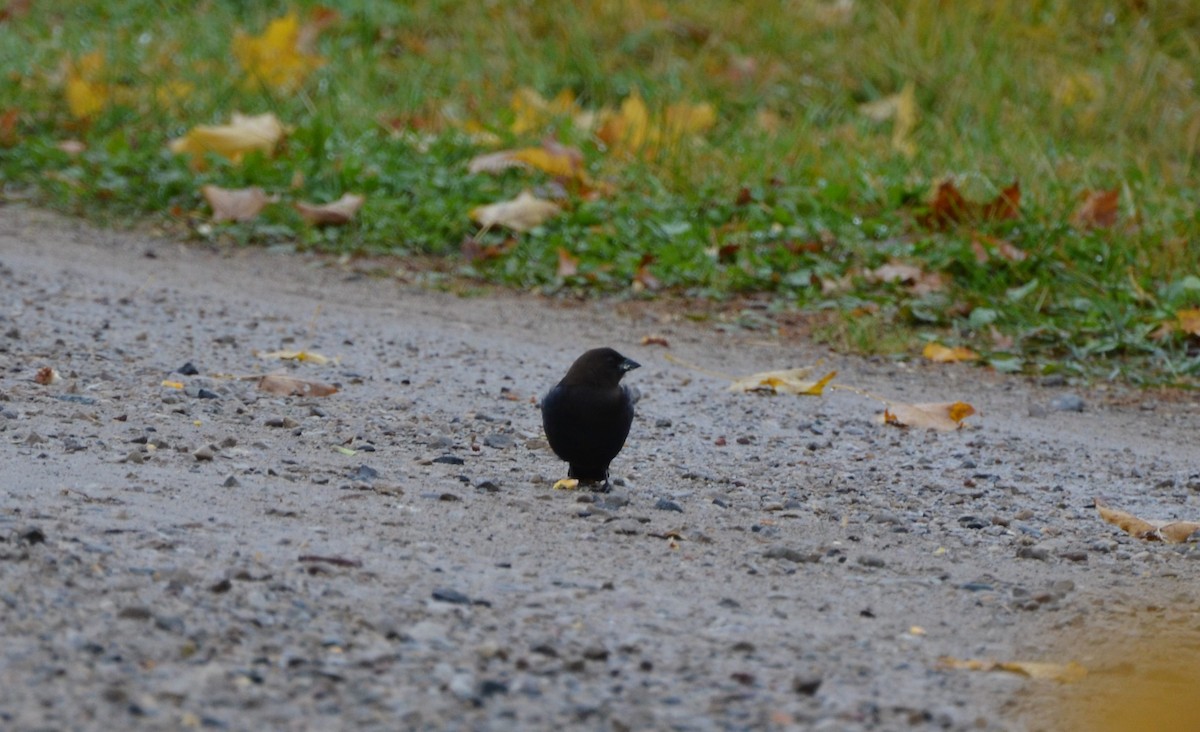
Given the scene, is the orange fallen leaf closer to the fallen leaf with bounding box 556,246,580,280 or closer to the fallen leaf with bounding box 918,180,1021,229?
the fallen leaf with bounding box 556,246,580,280

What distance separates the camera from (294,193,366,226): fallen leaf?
316 inches

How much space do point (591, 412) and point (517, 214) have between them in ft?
13.5

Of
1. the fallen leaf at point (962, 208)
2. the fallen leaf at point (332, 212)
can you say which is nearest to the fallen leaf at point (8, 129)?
the fallen leaf at point (332, 212)

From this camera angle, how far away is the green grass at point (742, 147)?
22.9ft

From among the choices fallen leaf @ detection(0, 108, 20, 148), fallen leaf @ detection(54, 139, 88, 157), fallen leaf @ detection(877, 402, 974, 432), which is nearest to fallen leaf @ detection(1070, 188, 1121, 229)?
fallen leaf @ detection(877, 402, 974, 432)

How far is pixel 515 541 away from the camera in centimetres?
349

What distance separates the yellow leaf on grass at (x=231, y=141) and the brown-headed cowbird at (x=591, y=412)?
5.28 m

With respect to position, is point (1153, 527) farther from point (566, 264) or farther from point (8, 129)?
point (8, 129)

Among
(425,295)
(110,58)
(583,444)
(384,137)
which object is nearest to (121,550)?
(583,444)

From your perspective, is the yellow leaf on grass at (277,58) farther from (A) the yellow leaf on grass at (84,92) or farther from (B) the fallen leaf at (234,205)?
(B) the fallen leaf at (234,205)

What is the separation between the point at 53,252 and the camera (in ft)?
24.9

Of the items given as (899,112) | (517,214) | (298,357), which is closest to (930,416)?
(298,357)

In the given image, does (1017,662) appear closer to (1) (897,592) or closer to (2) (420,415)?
(1) (897,592)

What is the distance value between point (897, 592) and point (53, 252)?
554 centimetres
